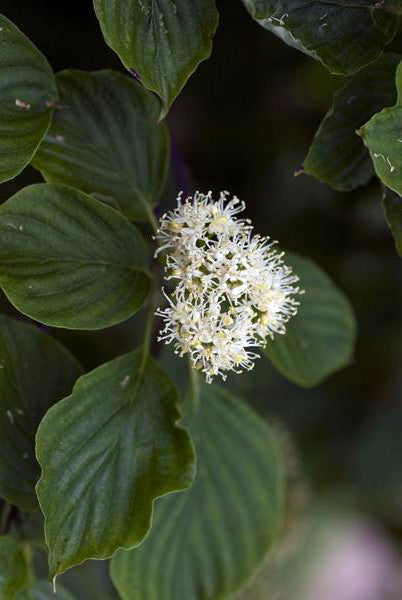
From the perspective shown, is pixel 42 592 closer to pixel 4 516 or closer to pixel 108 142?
pixel 4 516

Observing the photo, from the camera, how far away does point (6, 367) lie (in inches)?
27.2

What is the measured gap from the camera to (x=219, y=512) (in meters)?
0.89

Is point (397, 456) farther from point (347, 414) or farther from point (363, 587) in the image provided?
point (363, 587)

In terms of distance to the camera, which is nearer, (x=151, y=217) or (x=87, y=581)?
(x=151, y=217)

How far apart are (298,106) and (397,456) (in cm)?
77

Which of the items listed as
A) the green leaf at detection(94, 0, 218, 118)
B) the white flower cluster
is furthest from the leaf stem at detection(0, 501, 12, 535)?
the green leaf at detection(94, 0, 218, 118)

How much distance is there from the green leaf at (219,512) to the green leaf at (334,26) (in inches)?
15.4

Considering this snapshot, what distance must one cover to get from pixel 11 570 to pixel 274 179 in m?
0.85

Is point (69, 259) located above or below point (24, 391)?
above

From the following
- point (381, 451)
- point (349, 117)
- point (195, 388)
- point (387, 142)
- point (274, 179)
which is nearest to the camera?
point (387, 142)

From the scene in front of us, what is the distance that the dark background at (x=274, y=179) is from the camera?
1142 mm

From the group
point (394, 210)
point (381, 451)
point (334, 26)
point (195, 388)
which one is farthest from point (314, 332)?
point (381, 451)

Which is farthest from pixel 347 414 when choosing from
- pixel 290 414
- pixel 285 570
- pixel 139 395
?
pixel 139 395

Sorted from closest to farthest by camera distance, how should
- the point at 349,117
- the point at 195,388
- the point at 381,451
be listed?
the point at 349,117 → the point at 195,388 → the point at 381,451
